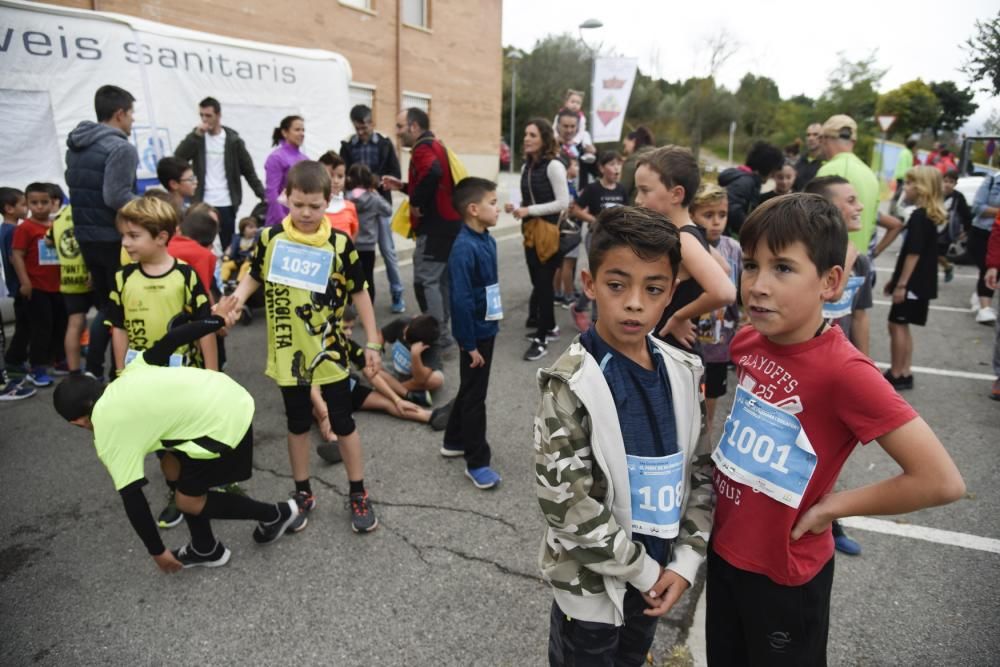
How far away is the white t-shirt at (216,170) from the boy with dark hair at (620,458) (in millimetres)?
6675

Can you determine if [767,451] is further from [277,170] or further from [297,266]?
[277,170]

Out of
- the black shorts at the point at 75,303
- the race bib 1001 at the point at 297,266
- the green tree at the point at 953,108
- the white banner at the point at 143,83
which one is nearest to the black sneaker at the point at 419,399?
the race bib 1001 at the point at 297,266

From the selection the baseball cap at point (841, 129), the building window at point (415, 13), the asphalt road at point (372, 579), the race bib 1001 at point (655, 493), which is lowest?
the asphalt road at point (372, 579)

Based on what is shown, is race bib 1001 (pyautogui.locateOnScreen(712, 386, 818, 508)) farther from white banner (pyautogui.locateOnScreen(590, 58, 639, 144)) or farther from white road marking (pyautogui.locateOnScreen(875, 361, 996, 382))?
white banner (pyautogui.locateOnScreen(590, 58, 639, 144))

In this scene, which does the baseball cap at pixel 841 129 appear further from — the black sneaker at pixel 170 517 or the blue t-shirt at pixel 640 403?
the black sneaker at pixel 170 517

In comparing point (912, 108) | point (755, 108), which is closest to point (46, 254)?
point (912, 108)

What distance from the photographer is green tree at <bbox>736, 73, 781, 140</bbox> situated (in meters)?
42.0

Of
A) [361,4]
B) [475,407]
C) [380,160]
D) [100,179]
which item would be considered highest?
[361,4]

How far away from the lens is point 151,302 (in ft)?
10.4

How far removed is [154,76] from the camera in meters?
7.63

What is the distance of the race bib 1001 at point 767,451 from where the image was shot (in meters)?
1.48

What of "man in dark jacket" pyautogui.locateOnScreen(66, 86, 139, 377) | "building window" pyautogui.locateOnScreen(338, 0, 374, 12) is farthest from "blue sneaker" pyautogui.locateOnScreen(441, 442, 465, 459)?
"building window" pyautogui.locateOnScreen(338, 0, 374, 12)

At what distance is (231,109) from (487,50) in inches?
550

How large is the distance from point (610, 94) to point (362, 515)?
1057 cm
